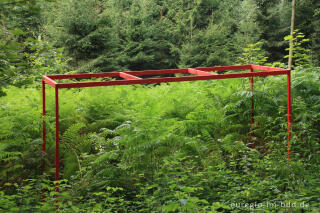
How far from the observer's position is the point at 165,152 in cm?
438

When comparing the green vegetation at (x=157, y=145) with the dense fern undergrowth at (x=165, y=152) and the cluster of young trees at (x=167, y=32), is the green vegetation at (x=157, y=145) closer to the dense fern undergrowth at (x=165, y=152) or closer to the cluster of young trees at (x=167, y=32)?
the dense fern undergrowth at (x=165, y=152)

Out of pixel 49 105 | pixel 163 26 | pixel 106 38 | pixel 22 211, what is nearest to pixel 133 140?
pixel 49 105

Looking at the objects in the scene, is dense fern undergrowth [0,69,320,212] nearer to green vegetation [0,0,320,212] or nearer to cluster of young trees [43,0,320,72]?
green vegetation [0,0,320,212]

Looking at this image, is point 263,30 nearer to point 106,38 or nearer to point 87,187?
point 106,38

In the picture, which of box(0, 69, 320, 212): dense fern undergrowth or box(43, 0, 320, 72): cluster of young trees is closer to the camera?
box(0, 69, 320, 212): dense fern undergrowth

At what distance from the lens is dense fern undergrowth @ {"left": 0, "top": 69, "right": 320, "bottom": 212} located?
309cm

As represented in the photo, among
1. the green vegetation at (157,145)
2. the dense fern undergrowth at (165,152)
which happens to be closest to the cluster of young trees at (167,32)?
the green vegetation at (157,145)

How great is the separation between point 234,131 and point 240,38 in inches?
481

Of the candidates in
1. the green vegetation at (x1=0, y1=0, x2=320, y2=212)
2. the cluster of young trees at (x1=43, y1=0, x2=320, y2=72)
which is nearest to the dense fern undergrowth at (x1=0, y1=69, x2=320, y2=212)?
the green vegetation at (x1=0, y1=0, x2=320, y2=212)

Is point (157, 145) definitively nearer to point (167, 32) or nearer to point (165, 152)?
point (165, 152)

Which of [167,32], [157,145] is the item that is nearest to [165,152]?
[157,145]

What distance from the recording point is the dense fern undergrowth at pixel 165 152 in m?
3.09

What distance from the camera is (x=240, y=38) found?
16688 mm

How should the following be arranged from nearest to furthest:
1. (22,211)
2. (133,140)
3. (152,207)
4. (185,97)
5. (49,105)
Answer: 1. (22,211)
2. (152,207)
3. (133,140)
4. (49,105)
5. (185,97)
